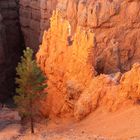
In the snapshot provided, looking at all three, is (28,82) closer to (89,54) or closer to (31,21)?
(89,54)

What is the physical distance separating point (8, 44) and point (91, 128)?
22.2 metres

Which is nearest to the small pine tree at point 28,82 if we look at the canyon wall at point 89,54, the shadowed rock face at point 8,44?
the canyon wall at point 89,54

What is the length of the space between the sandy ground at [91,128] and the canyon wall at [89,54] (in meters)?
0.69

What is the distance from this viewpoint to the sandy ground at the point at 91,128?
18594 mm

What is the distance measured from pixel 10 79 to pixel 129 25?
17.9 meters

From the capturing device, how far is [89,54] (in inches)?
912

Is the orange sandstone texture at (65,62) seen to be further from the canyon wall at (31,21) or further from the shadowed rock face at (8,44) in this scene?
the shadowed rock face at (8,44)

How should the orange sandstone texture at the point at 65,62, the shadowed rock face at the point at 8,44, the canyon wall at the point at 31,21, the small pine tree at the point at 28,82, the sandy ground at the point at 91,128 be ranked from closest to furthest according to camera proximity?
the sandy ground at the point at 91,128 < the small pine tree at the point at 28,82 < the orange sandstone texture at the point at 65,62 < the canyon wall at the point at 31,21 < the shadowed rock face at the point at 8,44

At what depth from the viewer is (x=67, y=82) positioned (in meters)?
24.0

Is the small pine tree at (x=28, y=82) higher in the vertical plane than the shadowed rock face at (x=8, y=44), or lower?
higher

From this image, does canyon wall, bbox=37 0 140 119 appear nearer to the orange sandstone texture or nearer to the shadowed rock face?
the orange sandstone texture

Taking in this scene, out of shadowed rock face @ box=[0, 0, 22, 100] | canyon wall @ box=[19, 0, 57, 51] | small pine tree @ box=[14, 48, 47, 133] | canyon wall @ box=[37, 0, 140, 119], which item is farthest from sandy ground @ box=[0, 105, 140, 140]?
shadowed rock face @ box=[0, 0, 22, 100]

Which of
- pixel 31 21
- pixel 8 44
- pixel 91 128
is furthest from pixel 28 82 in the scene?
pixel 8 44

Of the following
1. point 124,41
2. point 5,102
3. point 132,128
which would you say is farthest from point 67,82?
point 5,102
